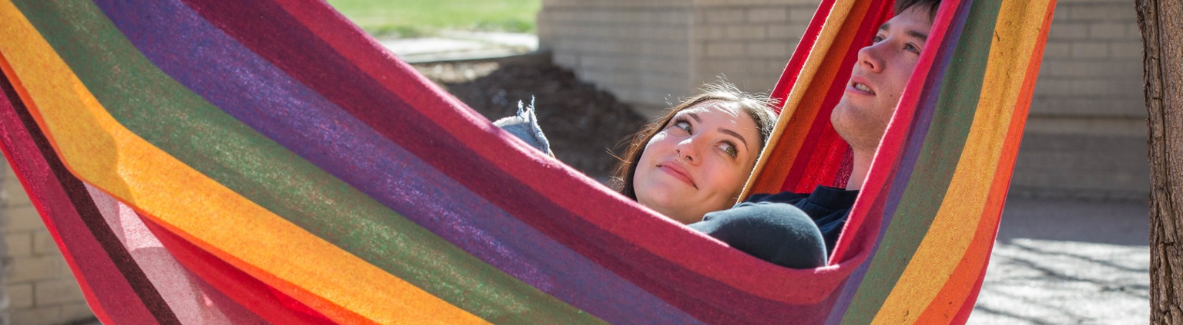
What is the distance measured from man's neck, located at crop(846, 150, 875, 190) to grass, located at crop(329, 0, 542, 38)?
7.07 metres

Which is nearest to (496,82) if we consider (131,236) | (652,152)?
(652,152)

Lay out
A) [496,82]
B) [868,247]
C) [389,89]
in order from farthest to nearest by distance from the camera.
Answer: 1. [496,82]
2. [868,247]
3. [389,89]

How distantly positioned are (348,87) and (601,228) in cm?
40

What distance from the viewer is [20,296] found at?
3.72 meters

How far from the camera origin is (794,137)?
7.44 feet

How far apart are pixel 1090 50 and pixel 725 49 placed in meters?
2.07

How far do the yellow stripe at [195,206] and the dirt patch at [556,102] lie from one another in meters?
4.83

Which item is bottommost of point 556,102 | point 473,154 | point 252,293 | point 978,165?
point 252,293

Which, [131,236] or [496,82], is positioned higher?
[496,82]

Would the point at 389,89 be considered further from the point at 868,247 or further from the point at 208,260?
the point at 868,247

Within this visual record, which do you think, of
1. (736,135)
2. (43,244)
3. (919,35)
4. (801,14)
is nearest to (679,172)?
(736,135)

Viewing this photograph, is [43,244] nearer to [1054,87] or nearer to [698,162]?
[698,162]

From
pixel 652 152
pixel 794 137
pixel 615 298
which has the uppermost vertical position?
pixel 794 137

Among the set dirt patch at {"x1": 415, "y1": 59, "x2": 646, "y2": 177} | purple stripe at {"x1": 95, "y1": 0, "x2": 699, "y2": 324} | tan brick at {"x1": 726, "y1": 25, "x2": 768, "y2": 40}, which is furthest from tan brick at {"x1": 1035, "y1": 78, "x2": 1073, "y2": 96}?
purple stripe at {"x1": 95, "y1": 0, "x2": 699, "y2": 324}
